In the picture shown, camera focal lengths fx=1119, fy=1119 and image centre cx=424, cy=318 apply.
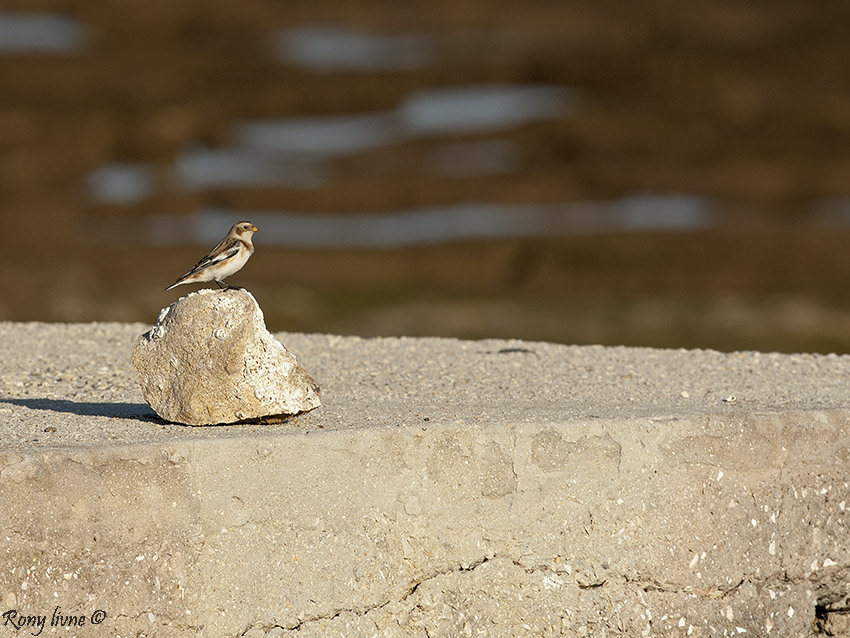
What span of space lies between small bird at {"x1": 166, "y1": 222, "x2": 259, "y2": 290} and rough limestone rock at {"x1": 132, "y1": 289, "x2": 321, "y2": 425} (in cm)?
12

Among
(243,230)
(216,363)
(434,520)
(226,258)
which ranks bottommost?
(434,520)

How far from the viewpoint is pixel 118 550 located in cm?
496

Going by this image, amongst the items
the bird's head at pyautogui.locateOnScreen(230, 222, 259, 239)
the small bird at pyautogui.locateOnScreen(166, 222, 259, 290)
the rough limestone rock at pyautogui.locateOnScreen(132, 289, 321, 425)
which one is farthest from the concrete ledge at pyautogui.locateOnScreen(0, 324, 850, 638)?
the bird's head at pyautogui.locateOnScreen(230, 222, 259, 239)

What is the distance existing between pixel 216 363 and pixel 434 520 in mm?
1364

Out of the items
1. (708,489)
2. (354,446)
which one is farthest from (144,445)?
(708,489)

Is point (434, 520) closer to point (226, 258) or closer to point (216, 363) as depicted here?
point (216, 363)

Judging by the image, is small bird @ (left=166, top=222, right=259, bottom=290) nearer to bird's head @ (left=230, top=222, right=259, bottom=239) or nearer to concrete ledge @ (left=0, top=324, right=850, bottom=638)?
bird's head @ (left=230, top=222, right=259, bottom=239)

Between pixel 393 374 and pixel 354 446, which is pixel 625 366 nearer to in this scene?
pixel 393 374

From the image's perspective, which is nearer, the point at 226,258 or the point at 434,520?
the point at 434,520

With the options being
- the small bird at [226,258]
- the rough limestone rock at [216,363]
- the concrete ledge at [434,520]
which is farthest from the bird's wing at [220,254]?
the concrete ledge at [434,520]

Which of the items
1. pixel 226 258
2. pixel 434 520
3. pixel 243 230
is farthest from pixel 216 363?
pixel 434 520

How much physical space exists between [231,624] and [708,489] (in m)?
2.52

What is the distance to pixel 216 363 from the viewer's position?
570 centimetres

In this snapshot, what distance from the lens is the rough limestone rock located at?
5.69m
